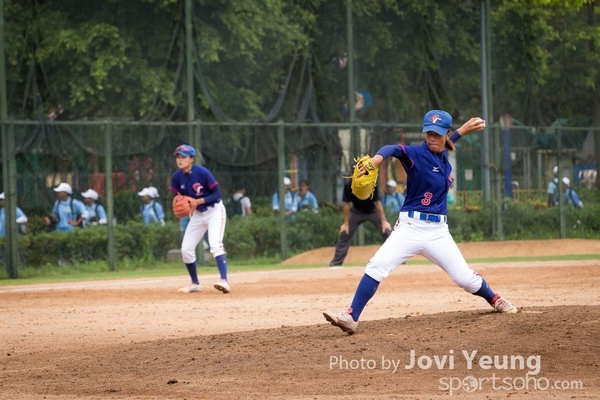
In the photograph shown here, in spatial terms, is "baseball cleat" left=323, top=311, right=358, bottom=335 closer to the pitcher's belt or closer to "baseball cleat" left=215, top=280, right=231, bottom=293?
the pitcher's belt

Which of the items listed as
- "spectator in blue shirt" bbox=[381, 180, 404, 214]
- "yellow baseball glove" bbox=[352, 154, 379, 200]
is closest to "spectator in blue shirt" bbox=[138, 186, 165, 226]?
"spectator in blue shirt" bbox=[381, 180, 404, 214]

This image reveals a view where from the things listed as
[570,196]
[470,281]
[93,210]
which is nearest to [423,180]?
[470,281]

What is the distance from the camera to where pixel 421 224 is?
898cm

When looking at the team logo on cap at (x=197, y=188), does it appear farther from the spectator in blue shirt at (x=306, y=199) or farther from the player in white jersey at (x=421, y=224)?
the spectator in blue shirt at (x=306, y=199)

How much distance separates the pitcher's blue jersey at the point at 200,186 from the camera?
14562 millimetres

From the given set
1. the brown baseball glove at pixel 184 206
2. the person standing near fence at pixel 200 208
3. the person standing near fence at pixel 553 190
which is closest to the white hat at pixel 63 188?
the person standing near fence at pixel 200 208

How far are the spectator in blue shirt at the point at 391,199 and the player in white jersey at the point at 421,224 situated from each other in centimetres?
1437

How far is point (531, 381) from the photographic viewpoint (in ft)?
23.7

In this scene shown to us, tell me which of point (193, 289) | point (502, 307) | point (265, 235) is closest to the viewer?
point (502, 307)

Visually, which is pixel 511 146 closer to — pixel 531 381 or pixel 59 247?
pixel 59 247

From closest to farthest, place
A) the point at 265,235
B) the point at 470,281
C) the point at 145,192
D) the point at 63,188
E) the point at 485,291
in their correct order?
the point at 470,281, the point at 485,291, the point at 63,188, the point at 145,192, the point at 265,235

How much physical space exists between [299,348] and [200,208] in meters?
6.42

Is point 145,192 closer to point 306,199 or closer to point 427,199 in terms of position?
point 306,199

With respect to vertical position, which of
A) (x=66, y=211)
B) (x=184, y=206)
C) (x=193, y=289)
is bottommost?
(x=193, y=289)
